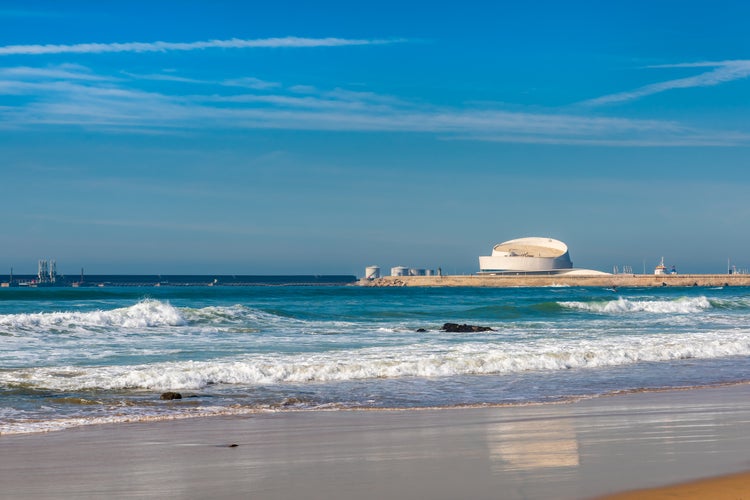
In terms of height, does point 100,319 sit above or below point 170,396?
above

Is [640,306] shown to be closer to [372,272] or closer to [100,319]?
[100,319]

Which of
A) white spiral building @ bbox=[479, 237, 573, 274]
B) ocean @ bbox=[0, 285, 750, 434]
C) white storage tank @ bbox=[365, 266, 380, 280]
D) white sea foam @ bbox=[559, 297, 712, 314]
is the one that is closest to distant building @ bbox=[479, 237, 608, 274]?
white spiral building @ bbox=[479, 237, 573, 274]

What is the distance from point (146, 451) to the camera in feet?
25.5

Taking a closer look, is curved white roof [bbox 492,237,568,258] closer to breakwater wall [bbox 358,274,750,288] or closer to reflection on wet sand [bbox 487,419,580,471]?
breakwater wall [bbox 358,274,750,288]

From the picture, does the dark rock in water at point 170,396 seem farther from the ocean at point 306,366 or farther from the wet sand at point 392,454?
the wet sand at point 392,454

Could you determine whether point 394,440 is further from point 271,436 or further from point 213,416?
point 213,416

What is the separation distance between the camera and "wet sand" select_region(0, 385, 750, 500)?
20.0 feet

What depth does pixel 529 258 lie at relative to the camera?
133m

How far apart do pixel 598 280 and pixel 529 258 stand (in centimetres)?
1146

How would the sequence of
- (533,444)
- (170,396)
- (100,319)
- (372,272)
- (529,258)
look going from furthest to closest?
(372,272) < (529,258) < (100,319) < (170,396) < (533,444)

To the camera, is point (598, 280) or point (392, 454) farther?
point (598, 280)

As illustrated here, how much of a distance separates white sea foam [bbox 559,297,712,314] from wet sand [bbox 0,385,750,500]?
34.3 m

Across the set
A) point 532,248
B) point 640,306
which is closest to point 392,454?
point 640,306

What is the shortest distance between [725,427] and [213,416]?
A: 5795 millimetres
